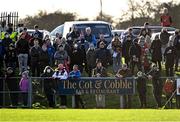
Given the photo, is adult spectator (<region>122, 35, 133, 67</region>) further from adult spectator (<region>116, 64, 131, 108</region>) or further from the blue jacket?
the blue jacket

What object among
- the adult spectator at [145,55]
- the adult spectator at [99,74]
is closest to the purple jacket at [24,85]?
the adult spectator at [99,74]

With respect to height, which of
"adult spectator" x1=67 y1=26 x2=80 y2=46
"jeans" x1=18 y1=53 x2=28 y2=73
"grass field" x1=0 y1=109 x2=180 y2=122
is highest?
"adult spectator" x1=67 y1=26 x2=80 y2=46

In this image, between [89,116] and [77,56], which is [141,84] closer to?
[77,56]

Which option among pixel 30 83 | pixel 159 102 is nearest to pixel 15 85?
pixel 30 83

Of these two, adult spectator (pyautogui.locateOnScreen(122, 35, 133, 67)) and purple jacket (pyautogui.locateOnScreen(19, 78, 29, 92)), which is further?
adult spectator (pyautogui.locateOnScreen(122, 35, 133, 67))

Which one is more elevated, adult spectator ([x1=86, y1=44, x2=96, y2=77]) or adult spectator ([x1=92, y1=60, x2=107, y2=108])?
adult spectator ([x1=86, y1=44, x2=96, y2=77])

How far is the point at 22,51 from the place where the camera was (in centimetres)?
2795

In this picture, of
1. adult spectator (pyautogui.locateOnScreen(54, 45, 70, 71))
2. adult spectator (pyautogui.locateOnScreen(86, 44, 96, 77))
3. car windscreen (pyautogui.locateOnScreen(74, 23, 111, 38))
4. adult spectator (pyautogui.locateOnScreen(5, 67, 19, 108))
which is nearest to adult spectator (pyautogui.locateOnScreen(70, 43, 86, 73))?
adult spectator (pyautogui.locateOnScreen(86, 44, 96, 77))

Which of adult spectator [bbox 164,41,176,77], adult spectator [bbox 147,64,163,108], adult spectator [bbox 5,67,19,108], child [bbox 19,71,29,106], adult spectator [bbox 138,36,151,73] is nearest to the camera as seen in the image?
child [bbox 19,71,29,106]

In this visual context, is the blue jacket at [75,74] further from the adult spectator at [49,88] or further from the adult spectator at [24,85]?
the adult spectator at [24,85]

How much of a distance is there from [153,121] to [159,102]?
7.20 meters

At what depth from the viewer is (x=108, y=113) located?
22672 mm

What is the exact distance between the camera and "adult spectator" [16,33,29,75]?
27.7 m

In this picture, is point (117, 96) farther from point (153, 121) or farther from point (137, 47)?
point (153, 121)
